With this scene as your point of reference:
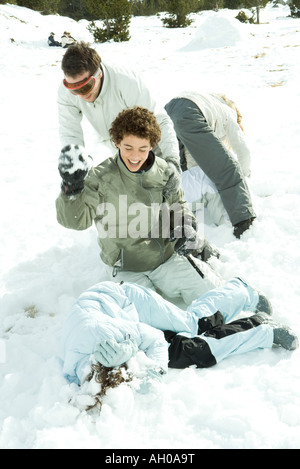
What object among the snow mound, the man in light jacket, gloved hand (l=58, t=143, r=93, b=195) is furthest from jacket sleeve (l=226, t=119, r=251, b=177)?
the snow mound

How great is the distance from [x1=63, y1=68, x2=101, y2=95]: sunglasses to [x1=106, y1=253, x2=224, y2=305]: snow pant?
125cm

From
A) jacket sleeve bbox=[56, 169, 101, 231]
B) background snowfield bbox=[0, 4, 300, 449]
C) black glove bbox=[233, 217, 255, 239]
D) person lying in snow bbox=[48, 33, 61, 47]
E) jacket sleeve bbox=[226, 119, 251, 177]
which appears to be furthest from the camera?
person lying in snow bbox=[48, 33, 61, 47]

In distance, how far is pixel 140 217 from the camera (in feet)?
8.32

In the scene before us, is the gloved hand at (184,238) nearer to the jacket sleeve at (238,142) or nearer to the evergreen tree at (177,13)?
the jacket sleeve at (238,142)

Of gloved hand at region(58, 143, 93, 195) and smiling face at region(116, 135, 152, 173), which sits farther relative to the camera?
smiling face at region(116, 135, 152, 173)

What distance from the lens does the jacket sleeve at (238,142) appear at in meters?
3.55

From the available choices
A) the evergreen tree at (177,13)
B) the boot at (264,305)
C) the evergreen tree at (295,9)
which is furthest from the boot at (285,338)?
the evergreen tree at (295,9)

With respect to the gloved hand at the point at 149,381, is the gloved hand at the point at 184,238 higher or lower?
higher

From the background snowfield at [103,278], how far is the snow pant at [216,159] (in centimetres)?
22

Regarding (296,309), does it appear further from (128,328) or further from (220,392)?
(128,328)

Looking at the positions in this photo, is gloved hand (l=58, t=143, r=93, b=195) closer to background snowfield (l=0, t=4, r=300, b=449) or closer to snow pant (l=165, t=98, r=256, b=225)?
background snowfield (l=0, t=4, r=300, b=449)

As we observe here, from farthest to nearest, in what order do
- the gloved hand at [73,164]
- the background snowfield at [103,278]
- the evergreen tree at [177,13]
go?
1. the evergreen tree at [177,13]
2. the gloved hand at [73,164]
3. the background snowfield at [103,278]

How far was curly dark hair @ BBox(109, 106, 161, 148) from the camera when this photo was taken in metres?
2.26

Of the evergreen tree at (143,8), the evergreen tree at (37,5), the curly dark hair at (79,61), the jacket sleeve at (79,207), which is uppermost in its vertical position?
the evergreen tree at (143,8)
